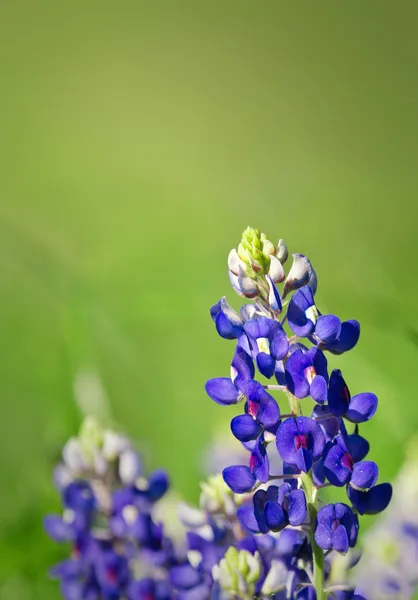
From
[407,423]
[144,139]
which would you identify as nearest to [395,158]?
[144,139]

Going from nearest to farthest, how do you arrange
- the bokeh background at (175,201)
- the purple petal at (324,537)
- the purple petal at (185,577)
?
1. the purple petal at (324,537)
2. the purple petal at (185,577)
3. the bokeh background at (175,201)

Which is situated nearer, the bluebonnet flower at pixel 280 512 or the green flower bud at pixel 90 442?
the bluebonnet flower at pixel 280 512

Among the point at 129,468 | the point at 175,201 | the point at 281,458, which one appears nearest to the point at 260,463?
the point at 281,458

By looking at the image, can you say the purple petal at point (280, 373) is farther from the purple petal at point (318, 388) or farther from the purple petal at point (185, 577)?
the purple petal at point (185, 577)

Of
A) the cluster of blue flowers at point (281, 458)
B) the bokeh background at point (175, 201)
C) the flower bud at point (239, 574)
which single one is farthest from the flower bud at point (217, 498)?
the bokeh background at point (175, 201)

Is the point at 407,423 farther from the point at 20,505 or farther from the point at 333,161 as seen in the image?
the point at 333,161

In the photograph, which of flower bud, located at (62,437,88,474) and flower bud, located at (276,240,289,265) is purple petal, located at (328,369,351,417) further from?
flower bud, located at (62,437,88,474)

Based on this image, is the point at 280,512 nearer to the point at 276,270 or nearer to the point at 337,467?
the point at 337,467
